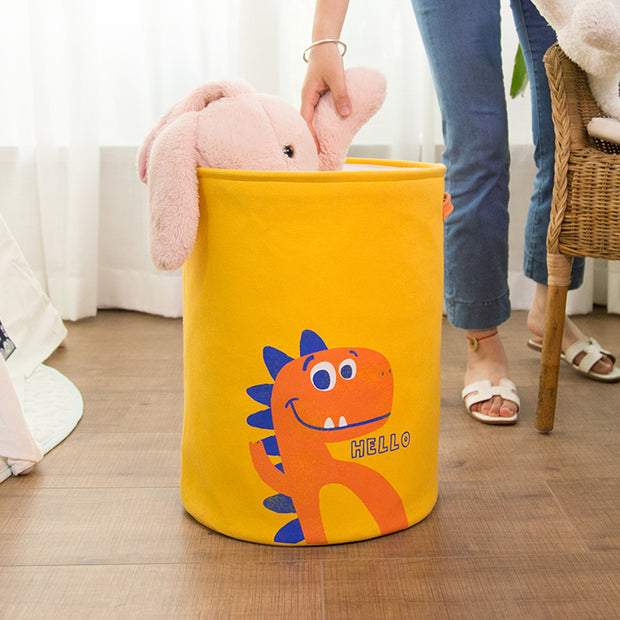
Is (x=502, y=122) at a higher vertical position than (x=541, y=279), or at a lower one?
higher

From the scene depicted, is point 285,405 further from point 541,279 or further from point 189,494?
point 541,279

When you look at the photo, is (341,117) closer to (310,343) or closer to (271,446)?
(310,343)

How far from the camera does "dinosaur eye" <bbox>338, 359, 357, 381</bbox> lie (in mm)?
823

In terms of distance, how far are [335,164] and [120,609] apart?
59 centimetres

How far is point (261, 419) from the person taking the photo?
2.76 feet

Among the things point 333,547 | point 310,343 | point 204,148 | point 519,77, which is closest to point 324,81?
point 204,148

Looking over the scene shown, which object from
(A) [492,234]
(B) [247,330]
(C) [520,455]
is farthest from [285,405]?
(A) [492,234]

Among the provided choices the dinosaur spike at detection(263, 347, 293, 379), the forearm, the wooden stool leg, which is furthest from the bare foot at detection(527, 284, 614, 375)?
the dinosaur spike at detection(263, 347, 293, 379)

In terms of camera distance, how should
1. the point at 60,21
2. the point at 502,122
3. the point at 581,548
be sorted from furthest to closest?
the point at 60,21, the point at 502,122, the point at 581,548

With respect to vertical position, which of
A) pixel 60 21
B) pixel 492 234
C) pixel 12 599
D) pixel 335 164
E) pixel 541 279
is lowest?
pixel 12 599

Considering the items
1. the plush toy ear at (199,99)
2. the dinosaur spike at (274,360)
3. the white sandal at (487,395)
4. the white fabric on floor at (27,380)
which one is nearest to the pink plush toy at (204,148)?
the plush toy ear at (199,99)

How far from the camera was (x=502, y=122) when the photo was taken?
1244mm

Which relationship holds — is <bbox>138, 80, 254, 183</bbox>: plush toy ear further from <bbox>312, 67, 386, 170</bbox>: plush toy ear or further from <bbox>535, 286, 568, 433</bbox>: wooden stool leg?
<bbox>535, 286, 568, 433</bbox>: wooden stool leg

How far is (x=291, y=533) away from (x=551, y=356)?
0.54 metres
